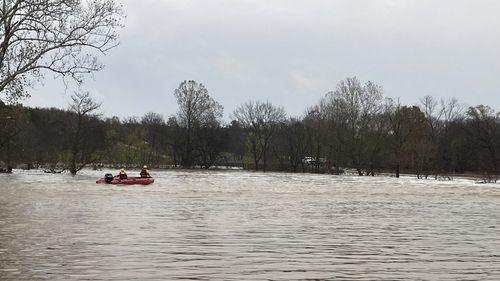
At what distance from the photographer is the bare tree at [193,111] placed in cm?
10606

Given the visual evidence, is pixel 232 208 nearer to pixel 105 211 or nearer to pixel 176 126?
pixel 105 211

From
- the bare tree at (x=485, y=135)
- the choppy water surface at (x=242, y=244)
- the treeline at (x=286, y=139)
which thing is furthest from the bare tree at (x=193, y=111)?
the choppy water surface at (x=242, y=244)

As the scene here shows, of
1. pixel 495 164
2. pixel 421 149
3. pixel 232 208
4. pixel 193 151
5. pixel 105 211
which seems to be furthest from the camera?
pixel 193 151

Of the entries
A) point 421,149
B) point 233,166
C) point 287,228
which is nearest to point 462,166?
point 421,149

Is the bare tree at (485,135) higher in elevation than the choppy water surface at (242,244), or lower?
higher

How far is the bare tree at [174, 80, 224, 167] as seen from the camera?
10606 cm

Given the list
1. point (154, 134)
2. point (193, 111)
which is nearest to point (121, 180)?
point (193, 111)

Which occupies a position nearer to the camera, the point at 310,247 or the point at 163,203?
the point at 310,247

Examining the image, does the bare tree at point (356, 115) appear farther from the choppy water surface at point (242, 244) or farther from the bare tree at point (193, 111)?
the choppy water surface at point (242, 244)

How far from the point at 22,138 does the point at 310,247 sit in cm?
7830

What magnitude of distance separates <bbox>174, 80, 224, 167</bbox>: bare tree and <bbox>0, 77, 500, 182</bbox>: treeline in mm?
182

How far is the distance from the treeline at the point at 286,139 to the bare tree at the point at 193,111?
182 millimetres

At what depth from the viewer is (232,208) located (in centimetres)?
2538

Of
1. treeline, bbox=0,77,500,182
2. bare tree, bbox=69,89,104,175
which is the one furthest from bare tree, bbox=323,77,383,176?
bare tree, bbox=69,89,104,175
